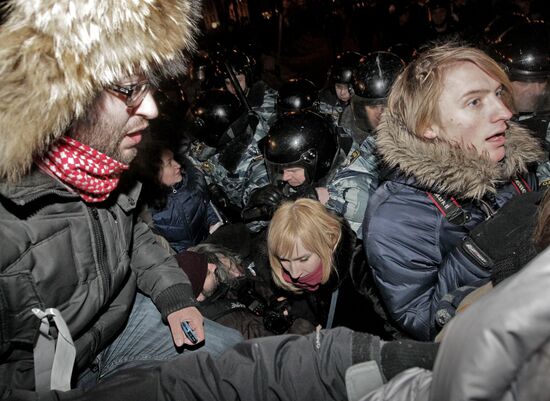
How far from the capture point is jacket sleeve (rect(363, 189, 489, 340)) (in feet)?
6.06

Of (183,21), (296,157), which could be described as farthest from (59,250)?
(296,157)

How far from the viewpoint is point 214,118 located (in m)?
4.61

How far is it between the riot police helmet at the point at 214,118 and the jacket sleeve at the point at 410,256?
116 inches

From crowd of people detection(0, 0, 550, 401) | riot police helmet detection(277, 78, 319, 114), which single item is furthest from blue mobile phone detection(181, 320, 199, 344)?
riot police helmet detection(277, 78, 319, 114)

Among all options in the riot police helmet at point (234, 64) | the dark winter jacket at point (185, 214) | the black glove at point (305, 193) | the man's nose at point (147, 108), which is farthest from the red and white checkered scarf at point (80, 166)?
the riot police helmet at point (234, 64)

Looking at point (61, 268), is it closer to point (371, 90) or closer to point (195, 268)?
point (195, 268)

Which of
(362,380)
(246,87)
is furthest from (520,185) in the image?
(246,87)

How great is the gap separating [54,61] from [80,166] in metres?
0.45

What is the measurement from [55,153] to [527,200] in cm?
204

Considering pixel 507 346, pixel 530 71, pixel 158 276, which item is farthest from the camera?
pixel 530 71

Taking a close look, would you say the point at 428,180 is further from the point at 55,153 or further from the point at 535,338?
the point at 55,153

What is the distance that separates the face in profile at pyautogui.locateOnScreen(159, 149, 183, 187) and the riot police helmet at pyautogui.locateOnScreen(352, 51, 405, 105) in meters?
2.25

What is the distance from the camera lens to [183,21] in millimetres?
1677

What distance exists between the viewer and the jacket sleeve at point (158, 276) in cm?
212
